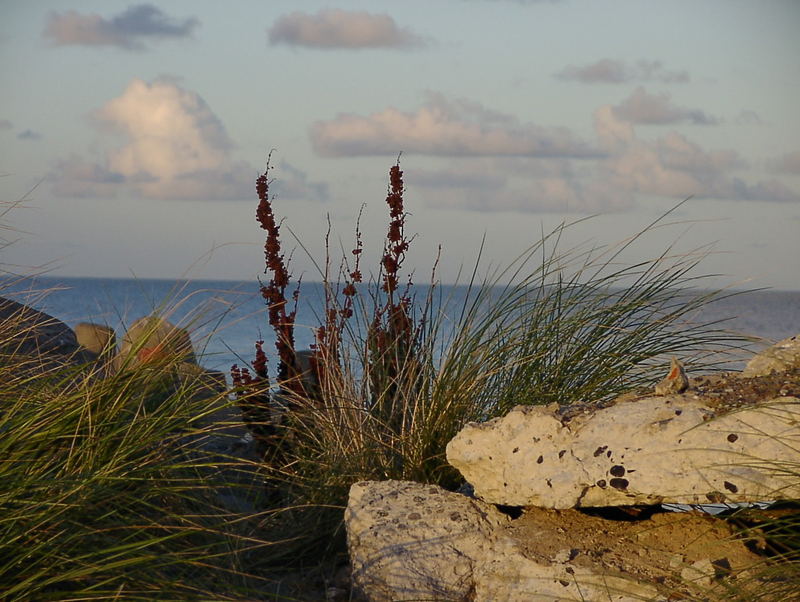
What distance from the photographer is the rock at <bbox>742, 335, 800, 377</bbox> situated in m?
3.52

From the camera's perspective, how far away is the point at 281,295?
210 inches

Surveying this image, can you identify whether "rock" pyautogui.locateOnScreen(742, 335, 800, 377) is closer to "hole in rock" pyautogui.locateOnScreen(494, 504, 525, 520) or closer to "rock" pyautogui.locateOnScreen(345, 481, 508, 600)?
"hole in rock" pyautogui.locateOnScreen(494, 504, 525, 520)

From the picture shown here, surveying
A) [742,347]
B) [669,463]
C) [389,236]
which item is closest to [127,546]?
[669,463]

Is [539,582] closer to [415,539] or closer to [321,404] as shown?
[415,539]

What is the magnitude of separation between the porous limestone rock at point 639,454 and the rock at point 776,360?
505 millimetres

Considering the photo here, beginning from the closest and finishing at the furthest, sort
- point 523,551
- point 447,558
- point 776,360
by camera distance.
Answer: point 523,551
point 447,558
point 776,360

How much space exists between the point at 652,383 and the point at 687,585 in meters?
1.58

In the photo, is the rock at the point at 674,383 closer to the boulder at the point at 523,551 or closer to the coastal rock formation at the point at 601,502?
A: the coastal rock formation at the point at 601,502

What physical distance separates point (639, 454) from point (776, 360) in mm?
926

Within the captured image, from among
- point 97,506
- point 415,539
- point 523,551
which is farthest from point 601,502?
point 97,506

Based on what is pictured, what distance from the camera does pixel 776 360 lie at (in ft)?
11.7

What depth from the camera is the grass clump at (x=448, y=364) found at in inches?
166

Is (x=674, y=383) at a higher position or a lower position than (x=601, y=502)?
higher

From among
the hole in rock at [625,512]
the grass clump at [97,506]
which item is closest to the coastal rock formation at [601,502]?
the hole in rock at [625,512]
